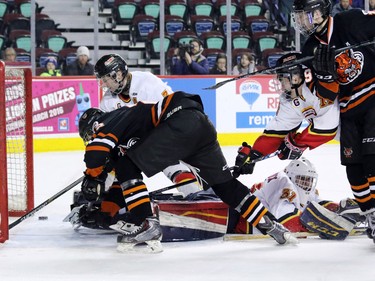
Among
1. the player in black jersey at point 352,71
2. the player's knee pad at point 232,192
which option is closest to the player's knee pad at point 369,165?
the player in black jersey at point 352,71

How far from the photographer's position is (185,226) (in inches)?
158

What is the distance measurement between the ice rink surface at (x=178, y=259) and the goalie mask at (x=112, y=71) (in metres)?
0.71

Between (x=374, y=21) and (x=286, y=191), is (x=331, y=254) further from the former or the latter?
(x=374, y=21)

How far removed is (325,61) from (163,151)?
0.78 meters

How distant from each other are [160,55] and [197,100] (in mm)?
4960

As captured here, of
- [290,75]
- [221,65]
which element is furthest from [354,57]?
[221,65]

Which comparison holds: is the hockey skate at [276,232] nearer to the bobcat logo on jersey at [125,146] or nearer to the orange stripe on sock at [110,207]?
the bobcat logo on jersey at [125,146]

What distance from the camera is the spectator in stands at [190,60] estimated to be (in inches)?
344

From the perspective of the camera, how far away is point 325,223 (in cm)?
402

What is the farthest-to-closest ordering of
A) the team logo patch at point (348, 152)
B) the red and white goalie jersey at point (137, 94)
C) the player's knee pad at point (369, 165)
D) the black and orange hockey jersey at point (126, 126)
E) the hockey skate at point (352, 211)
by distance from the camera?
the red and white goalie jersey at point (137, 94) < the hockey skate at point (352, 211) < the team logo patch at point (348, 152) < the player's knee pad at point (369, 165) < the black and orange hockey jersey at point (126, 126)

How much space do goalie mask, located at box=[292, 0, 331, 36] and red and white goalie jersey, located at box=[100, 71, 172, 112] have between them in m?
0.90

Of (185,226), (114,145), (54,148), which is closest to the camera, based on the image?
(114,145)

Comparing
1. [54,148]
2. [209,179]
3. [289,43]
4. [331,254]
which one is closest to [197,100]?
[209,179]

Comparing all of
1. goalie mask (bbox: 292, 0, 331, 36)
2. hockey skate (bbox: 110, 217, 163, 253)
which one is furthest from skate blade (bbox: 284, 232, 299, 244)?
goalie mask (bbox: 292, 0, 331, 36)
